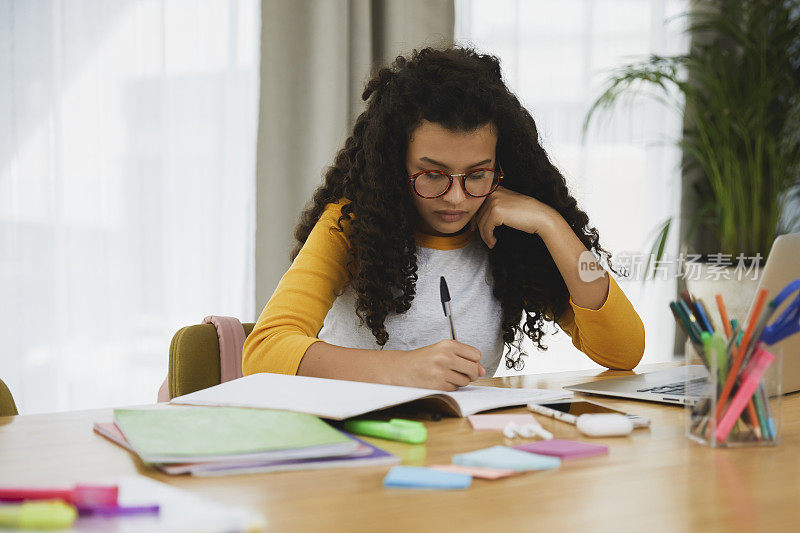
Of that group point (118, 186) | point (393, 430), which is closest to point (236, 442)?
point (393, 430)

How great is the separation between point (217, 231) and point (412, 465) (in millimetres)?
2116

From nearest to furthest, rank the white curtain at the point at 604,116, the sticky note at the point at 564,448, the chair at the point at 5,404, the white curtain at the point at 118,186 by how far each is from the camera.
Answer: the sticky note at the point at 564,448 → the chair at the point at 5,404 → the white curtain at the point at 118,186 → the white curtain at the point at 604,116

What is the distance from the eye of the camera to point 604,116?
132 inches

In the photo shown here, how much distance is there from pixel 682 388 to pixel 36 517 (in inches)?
35.1

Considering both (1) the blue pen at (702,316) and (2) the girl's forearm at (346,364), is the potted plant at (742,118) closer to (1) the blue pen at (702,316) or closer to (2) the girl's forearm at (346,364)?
(2) the girl's forearm at (346,364)

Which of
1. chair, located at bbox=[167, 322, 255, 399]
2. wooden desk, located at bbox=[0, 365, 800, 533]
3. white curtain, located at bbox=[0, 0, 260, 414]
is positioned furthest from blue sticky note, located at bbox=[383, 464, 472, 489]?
white curtain, located at bbox=[0, 0, 260, 414]

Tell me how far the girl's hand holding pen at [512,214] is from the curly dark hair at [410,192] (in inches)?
3.5

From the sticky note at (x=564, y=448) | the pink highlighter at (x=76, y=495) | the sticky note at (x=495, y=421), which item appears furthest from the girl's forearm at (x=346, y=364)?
the pink highlighter at (x=76, y=495)

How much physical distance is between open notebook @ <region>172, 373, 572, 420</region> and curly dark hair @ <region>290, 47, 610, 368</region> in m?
0.47

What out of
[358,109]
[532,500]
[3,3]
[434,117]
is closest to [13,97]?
[3,3]

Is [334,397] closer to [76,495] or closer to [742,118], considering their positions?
[76,495]

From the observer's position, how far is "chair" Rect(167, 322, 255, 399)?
1.31m

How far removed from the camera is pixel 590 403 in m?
0.98

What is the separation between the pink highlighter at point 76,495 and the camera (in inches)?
20.6
